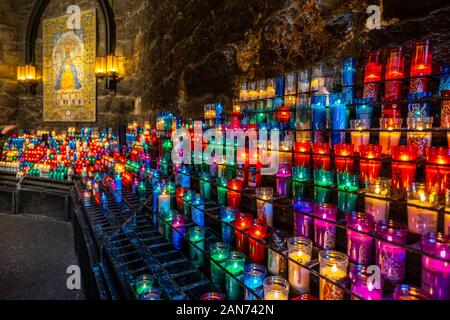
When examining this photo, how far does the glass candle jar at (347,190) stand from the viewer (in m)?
1.35

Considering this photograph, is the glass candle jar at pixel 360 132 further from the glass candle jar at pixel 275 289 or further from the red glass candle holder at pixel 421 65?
the glass candle jar at pixel 275 289

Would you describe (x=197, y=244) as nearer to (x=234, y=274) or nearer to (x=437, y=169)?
(x=234, y=274)

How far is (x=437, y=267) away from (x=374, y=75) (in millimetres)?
999

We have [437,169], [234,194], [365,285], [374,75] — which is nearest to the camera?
[365,285]

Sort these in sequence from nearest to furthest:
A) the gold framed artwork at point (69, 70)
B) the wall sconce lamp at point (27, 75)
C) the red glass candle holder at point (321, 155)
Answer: the red glass candle holder at point (321, 155)
the gold framed artwork at point (69, 70)
the wall sconce lamp at point (27, 75)

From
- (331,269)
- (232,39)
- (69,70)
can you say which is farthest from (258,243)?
(69,70)

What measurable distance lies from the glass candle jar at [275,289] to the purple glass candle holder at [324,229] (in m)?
0.32

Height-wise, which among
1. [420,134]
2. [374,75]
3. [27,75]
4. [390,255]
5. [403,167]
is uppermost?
[27,75]

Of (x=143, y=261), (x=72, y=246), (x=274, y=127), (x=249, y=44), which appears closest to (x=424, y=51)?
(x=274, y=127)

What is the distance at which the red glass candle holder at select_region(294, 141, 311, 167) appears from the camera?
1.64 m

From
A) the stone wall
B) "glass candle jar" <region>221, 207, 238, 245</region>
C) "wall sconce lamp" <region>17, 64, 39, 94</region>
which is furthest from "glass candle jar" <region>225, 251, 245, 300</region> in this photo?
"wall sconce lamp" <region>17, 64, 39, 94</region>

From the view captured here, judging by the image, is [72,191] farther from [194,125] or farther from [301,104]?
[301,104]

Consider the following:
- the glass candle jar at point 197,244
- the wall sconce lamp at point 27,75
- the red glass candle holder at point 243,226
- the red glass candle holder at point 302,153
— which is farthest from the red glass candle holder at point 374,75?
the wall sconce lamp at point 27,75

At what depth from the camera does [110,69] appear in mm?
6141
